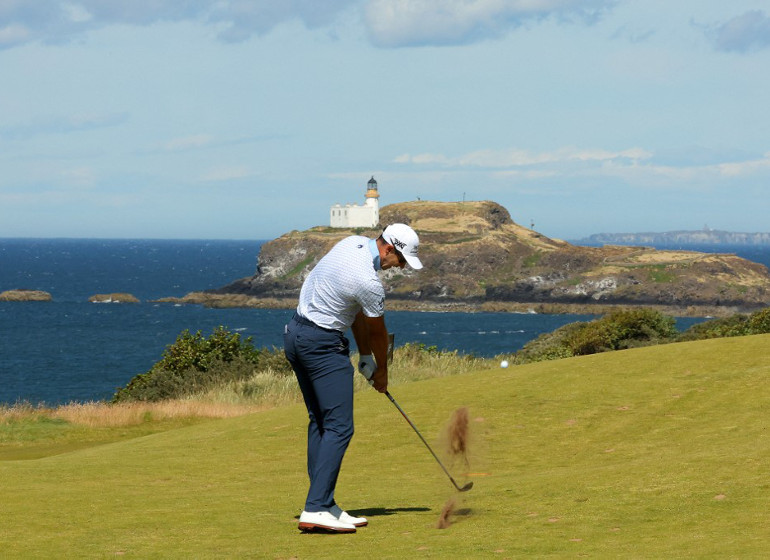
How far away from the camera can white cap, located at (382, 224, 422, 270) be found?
8641 millimetres

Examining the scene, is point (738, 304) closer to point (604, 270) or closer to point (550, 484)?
point (604, 270)

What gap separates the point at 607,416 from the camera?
16094 millimetres

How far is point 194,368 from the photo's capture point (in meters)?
32.5

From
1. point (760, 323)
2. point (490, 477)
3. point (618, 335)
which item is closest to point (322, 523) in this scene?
point (490, 477)

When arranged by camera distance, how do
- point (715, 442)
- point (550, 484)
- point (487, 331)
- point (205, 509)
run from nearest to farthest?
point (205, 509)
point (550, 484)
point (715, 442)
point (487, 331)

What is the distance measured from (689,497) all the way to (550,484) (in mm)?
1768

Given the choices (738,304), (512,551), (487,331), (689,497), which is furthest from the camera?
(738,304)

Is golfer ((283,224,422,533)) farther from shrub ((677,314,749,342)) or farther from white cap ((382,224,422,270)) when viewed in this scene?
shrub ((677,314,749,342))

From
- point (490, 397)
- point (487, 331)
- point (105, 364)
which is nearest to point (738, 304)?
point (487, 331)

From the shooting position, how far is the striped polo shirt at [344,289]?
28.1 ft

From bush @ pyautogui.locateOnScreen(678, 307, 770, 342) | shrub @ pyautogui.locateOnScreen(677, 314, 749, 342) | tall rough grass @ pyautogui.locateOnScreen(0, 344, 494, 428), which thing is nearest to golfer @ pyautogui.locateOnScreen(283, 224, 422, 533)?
tall rough grass @ pyautogui.locateOnScreen(0, 344, 494, 428)

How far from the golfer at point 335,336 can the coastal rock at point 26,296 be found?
17007 centimetres

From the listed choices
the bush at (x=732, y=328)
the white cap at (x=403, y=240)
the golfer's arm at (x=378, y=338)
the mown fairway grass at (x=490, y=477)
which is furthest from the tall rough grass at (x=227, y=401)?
the white cap at (x=403, y=240)

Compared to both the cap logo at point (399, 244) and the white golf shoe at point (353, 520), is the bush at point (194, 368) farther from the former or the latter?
the cap logo at point (399, 244)
